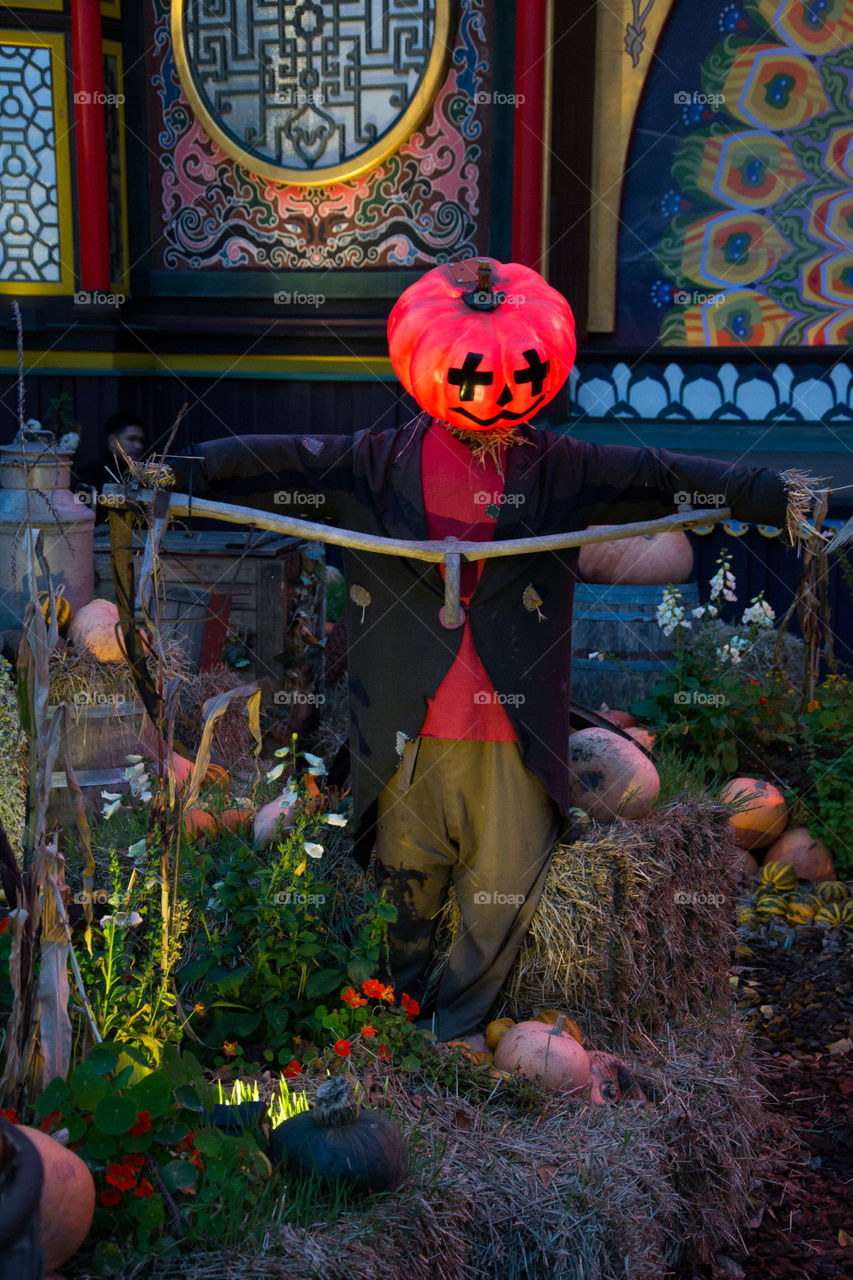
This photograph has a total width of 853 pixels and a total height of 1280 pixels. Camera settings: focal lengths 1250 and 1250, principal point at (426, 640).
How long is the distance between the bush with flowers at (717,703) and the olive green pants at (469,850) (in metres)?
1.92

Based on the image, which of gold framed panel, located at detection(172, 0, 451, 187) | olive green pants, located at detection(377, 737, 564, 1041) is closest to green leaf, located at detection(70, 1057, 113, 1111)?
olive green pants, located at detection(377, 737, 564, 1041)

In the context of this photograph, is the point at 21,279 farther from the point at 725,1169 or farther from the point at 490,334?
the point at 725,1169

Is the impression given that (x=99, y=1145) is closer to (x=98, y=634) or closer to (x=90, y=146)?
(x=98, y=634)

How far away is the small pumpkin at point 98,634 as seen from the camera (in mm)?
4375

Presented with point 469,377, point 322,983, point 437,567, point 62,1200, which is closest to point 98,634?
point 437,567

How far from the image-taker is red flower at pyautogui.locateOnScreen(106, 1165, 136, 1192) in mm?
2297

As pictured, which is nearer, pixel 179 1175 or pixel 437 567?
pixel 179 1175

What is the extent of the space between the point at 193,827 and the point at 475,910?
0.94 metres

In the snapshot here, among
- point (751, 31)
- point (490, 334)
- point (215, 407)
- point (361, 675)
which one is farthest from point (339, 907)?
point (751, 31)

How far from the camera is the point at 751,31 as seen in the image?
6.74 m

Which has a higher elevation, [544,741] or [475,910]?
[544,741]

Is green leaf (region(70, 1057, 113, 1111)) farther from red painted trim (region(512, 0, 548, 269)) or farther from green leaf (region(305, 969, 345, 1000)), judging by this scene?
A: red painted trim (region(512, 0, 548, 269))

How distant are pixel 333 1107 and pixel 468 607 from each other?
136cm

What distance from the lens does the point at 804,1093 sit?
12.9ft
